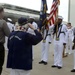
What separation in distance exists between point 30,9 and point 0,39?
52.0 meters

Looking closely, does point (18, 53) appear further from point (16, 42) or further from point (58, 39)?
point (58, 39)

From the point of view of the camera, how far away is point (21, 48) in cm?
589

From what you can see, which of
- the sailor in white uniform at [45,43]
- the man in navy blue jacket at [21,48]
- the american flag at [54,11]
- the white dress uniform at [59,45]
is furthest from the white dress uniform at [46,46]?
the man in navy blue jacket at [21,48]

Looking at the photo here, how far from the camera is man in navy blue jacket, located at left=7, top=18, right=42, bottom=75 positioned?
230 inches

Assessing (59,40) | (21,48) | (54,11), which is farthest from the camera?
(54,11)

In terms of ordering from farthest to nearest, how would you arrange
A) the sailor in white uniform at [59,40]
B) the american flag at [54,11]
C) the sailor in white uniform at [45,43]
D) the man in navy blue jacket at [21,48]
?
the american flag at [54,11], the sailor in white uniform at [45,43], the sailor in white uniform at [59,40], the man in navy blue jacket at [21,48]

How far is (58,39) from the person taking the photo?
10.5 metres

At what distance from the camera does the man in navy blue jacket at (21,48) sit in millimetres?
5852

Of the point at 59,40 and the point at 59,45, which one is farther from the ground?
the point at 59,40

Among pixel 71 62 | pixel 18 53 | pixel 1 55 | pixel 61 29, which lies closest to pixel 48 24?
pixel 61 29

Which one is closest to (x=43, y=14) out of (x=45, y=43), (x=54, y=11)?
(x=54, y=11)

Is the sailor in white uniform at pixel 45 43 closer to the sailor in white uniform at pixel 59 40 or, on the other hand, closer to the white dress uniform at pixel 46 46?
the white dress uniform at pixel 46 46

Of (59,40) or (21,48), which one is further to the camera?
(59,40)

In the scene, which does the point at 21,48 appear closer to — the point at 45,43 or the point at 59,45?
the point at 59,45
